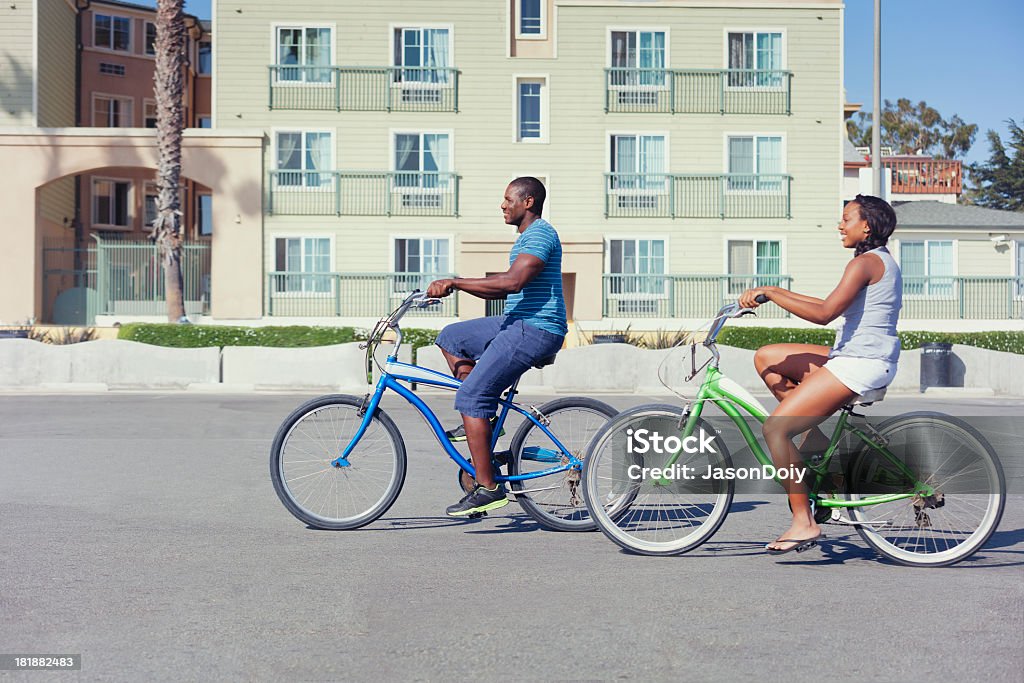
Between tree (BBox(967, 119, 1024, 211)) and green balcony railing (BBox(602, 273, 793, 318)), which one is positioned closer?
green balcony railing (BBox(602, 273, 793, 318))

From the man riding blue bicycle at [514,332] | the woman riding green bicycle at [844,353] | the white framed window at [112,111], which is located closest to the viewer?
the woman riding green bicycle at [844,353]

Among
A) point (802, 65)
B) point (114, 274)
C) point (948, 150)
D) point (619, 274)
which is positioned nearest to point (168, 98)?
point (114, 274)

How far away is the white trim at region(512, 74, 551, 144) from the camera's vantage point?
36.4m

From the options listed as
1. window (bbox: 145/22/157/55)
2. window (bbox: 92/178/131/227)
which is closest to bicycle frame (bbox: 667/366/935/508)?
window (bbox: 92/178/131/227)

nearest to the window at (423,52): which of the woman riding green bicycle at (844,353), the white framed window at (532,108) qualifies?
the white framed window at (532,108)

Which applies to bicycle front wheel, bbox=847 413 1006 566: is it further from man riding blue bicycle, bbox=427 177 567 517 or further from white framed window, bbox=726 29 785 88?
white framed window, bbox=726 29 785 88

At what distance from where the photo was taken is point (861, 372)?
18.9ft

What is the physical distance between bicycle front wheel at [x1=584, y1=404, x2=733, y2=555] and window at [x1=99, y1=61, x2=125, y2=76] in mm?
43858

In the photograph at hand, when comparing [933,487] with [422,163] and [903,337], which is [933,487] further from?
[422,163]

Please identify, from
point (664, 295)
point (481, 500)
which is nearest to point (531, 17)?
point (664, 295)

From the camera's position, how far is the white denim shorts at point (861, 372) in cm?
573

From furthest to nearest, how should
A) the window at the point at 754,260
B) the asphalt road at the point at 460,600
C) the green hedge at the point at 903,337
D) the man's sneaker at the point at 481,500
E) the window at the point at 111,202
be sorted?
the window at the point at 111,202, the window at the point at 754,260, the green hedge at the point at 903,337, the man's sneaker at the point at 481,500, the asphalt road at the point at 460,600

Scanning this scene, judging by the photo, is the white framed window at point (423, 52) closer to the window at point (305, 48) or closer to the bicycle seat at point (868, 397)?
the window at point (305, 48)

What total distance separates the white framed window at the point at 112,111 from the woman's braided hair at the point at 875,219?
44037mm
